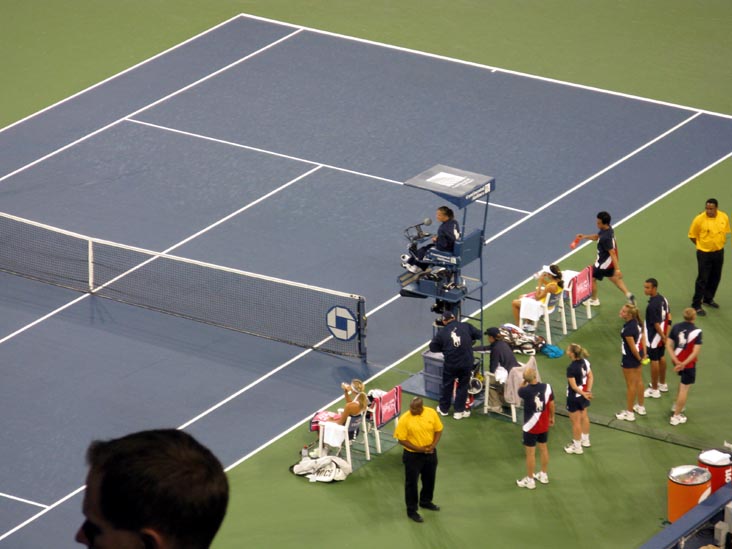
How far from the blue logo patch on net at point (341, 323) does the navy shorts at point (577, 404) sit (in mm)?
3964

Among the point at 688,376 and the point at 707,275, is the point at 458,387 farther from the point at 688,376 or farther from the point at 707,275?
the point at 707,275

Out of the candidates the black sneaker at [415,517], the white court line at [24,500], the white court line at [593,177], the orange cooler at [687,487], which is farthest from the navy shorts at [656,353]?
the white court line at [24,500]

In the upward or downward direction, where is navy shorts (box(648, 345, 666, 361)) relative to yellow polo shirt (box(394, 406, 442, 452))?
downward

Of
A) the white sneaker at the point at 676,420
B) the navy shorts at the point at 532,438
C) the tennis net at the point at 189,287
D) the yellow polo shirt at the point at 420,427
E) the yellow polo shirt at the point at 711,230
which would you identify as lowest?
the tennis net at the point at 189,287

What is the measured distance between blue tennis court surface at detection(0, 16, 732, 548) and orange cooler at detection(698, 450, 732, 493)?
19.2 ft

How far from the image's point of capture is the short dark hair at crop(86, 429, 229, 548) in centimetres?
389

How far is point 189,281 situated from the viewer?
24.2 meters

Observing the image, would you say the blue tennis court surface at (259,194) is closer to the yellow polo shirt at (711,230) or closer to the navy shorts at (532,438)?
the yellow polo shirt at (711,230)

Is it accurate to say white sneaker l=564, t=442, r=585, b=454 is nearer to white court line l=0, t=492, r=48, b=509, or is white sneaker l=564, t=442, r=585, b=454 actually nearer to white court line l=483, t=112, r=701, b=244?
white court line l=483, t=112, r=701, b=244

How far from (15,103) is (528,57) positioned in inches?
465

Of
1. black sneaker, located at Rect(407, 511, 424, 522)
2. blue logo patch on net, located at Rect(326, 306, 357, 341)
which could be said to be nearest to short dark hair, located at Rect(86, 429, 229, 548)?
black sneaker, located at Rect(407, 511, 424, 522)

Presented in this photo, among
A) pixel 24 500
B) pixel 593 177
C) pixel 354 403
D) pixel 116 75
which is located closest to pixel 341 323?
pixel 354 403

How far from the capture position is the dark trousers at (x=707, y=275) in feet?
76.3

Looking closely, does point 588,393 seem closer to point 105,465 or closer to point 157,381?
point 157,381
